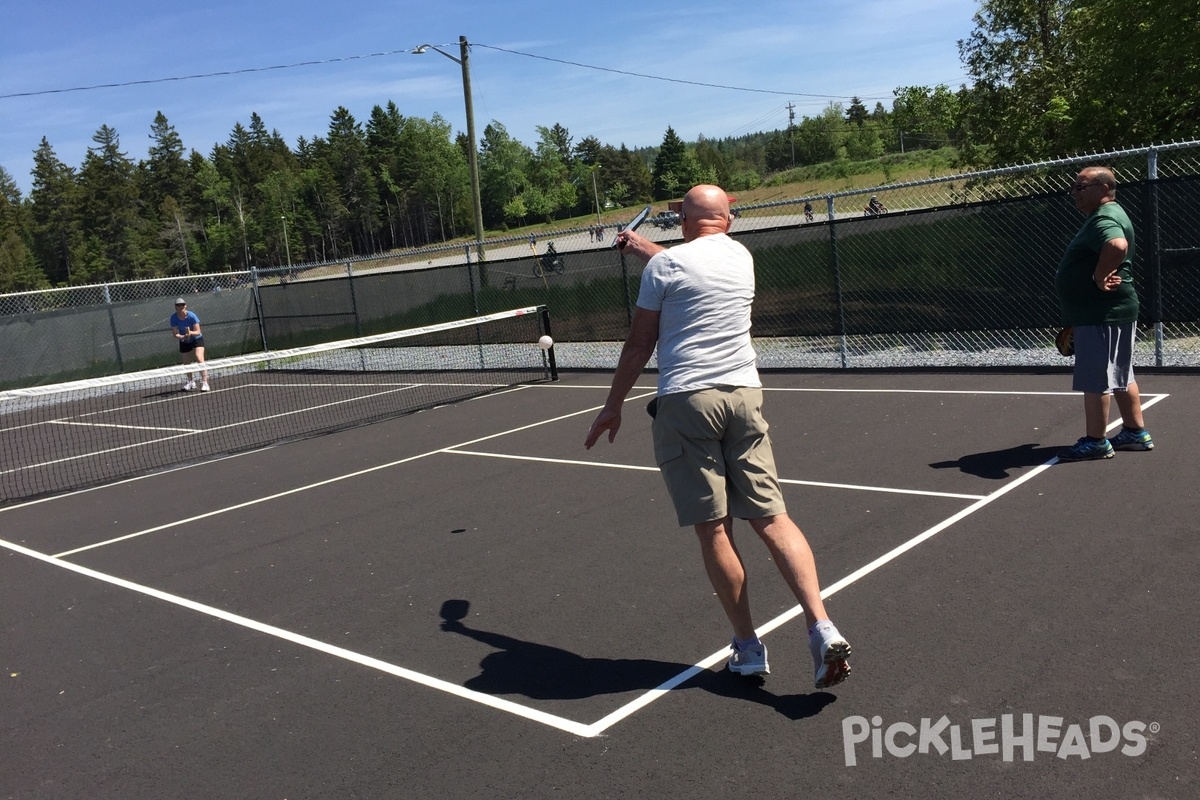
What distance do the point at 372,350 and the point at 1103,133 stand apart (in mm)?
15082

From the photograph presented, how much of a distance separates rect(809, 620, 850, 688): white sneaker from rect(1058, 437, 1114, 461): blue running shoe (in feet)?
13.8

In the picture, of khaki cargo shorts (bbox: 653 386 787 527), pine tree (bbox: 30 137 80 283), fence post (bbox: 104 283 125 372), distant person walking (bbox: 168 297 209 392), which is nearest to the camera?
khaki cargo shorts (bbox: 653 386 787 527)

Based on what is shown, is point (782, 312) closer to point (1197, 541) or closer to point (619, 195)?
point (1197, 541)

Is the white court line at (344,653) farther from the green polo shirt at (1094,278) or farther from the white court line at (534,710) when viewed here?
the green polo shirt at (1094,278)

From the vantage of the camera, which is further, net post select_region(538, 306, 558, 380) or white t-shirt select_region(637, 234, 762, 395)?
net post select_region(538, 306, 558, 380)

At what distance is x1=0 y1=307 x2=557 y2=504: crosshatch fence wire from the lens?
39.2ft

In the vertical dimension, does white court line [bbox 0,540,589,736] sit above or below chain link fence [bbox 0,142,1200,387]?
below

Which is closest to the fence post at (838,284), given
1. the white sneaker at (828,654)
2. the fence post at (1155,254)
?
the fence post at (1155,254)

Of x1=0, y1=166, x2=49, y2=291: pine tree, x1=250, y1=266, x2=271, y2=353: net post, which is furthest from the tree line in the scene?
x1=250, y1=266, x2=271, y2=353: net post

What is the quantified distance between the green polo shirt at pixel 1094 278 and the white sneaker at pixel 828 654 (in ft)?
14.9

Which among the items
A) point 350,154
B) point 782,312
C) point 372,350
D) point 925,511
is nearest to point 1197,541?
point 925,511

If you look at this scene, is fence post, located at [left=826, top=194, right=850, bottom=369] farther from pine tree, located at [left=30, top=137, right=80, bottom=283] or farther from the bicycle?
pine tree, located at [left=30, top=137, right=80, bottom=283]

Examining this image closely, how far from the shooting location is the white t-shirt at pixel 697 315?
3.90m

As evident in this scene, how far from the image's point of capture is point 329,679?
464 cm
